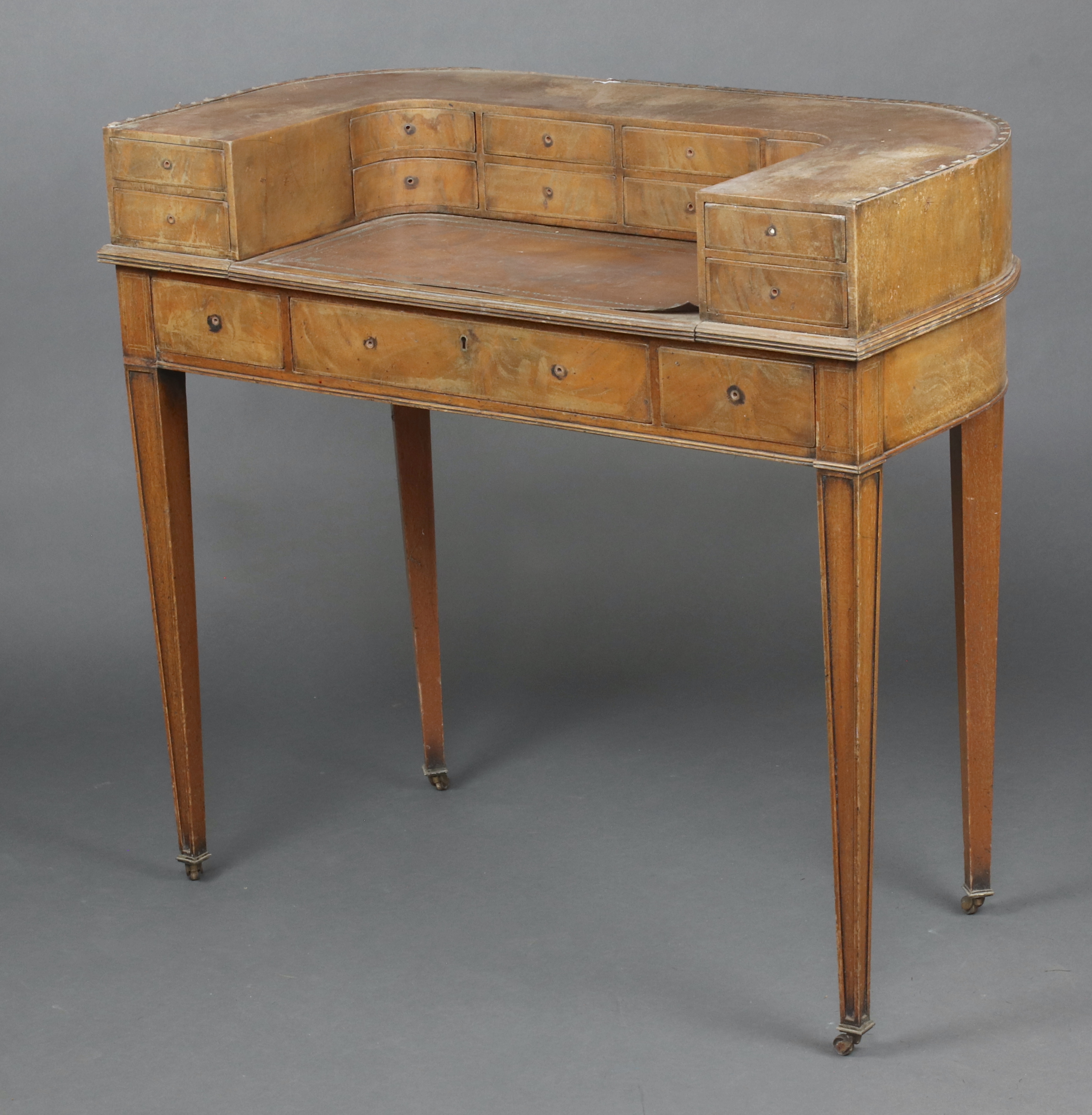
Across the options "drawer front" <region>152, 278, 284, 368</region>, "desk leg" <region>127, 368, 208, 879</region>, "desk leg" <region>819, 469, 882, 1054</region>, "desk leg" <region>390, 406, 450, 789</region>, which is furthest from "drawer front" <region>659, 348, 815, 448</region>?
"desk leg" <region>390, 406, 450, 789</region>

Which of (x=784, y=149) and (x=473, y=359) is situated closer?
(x=473, y=359)

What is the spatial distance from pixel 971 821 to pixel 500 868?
40.9 inches

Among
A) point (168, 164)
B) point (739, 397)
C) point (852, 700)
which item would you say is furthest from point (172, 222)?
point (852, 700)

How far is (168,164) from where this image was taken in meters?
4.43

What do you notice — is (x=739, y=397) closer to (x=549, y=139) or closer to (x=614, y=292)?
(x=614, y=292)

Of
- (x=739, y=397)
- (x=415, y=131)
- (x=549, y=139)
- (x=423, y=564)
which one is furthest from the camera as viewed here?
(x=423, y=564)

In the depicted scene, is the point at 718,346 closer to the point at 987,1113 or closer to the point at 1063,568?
the point at 987,1113

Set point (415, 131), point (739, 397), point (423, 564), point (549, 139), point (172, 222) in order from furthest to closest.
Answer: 1. point (423, 564)
2. point (415, 131)
3. point (549, 139)
4. point (172, 222)
5. point (739, 397)

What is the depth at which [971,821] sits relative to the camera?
4629mm

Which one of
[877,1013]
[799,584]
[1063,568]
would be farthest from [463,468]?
[877,1013]

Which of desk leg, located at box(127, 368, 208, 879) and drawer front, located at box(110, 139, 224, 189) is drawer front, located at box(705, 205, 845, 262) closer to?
drawer front, located at box(110, 139, 224, 189)

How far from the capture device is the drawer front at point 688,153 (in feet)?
14.5

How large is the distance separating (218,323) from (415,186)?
2.07 ft

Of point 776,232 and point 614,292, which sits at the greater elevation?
point 776,232
